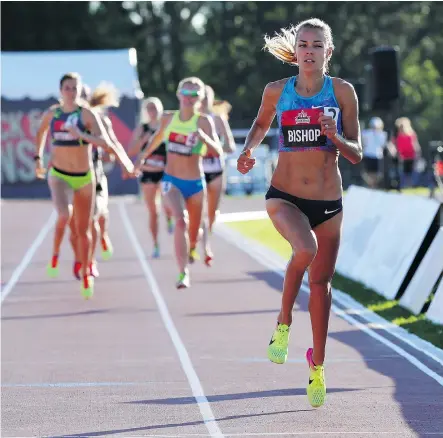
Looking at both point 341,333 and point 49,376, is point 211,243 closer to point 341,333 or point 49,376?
point 341,333

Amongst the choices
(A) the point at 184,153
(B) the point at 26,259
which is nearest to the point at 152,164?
(B) the point at 26,259

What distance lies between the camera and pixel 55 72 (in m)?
41.5

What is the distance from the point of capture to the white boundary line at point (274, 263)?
10.8m

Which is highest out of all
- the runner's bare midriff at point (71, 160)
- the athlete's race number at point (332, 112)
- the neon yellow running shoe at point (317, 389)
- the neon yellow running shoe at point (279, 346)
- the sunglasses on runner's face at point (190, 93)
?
the athlete's race number at point (332, 112)

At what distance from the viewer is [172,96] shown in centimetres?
6600

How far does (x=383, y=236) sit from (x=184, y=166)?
227cm

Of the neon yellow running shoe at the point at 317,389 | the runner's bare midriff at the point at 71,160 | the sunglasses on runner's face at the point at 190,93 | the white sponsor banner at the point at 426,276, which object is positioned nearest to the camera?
the neon yellow running shoe at the point at 317,389

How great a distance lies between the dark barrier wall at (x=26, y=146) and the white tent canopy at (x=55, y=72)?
30cm

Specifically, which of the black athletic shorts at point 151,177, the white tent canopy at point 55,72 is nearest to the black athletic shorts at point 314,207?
the black athletic shorts at point 151,177

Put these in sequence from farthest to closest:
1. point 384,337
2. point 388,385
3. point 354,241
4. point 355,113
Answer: point 354,241
point 384,337
point 388,385
point 355,113

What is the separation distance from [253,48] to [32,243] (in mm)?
40015

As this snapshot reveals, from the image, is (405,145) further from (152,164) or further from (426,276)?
(426,276)

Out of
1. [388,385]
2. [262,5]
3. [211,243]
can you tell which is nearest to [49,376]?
[388,385]

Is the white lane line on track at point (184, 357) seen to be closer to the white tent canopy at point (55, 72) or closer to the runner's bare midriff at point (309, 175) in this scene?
the runner's bare midriff at point (309, 175)
